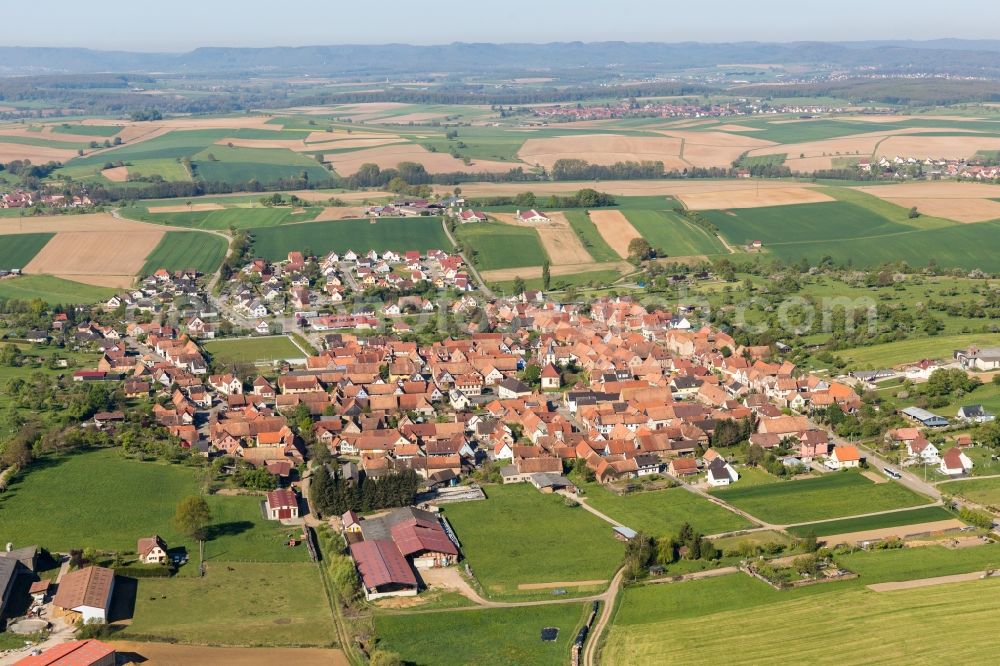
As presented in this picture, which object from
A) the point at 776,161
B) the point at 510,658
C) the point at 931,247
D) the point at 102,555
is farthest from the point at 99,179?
the point at 510,658

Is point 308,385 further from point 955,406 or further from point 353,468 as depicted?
point 955,406

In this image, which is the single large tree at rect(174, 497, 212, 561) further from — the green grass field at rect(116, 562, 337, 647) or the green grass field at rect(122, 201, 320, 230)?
the green grass field at rect(122, 201, 320, 230)

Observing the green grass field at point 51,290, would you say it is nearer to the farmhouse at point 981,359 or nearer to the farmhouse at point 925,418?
the farmhouse at point 925,418

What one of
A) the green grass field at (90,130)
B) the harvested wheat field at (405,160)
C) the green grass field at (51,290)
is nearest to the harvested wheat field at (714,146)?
the harvested wheat field at (405,160)

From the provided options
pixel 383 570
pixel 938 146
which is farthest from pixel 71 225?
pixel 938 146

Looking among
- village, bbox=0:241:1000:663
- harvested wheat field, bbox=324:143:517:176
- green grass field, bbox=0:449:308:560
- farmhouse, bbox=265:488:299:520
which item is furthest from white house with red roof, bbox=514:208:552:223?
farmhouse, bbox=265:488:299:520

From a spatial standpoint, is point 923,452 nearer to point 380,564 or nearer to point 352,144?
point 380,564
